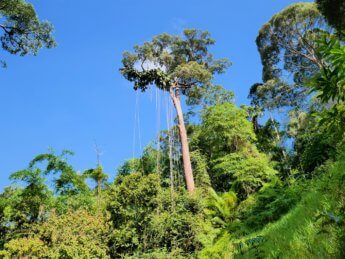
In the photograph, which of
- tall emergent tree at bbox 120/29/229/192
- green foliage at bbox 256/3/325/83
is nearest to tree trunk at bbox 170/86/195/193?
tall emergent tree at bbox 120/29/229/192

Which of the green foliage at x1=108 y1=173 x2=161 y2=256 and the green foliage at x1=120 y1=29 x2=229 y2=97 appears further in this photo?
the green foliage at x1=120 y1=29 x2=229 y2=97

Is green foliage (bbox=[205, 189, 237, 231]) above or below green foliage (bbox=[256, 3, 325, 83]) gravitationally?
below

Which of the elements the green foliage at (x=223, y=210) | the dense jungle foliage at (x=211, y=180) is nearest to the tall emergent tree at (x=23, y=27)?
the dense jungle foliage at (x=211, y=180)

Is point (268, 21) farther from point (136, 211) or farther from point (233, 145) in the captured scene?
point (136, 211)

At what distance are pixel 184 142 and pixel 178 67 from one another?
14.8ft

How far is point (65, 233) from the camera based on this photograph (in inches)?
458

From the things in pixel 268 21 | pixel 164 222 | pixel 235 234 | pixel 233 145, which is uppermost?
pixel 268 21

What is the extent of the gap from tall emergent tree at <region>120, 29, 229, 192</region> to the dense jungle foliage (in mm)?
71

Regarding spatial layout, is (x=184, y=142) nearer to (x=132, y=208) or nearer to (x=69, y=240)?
(x=132, y=208)

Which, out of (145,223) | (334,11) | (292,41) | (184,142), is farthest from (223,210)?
(292,41)

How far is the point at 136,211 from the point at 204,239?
2.44m

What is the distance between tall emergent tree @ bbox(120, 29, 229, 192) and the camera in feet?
65.4

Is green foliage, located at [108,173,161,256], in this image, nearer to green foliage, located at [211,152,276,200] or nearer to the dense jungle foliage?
the dense jungle foliage

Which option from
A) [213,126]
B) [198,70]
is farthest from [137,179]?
[198,70]
